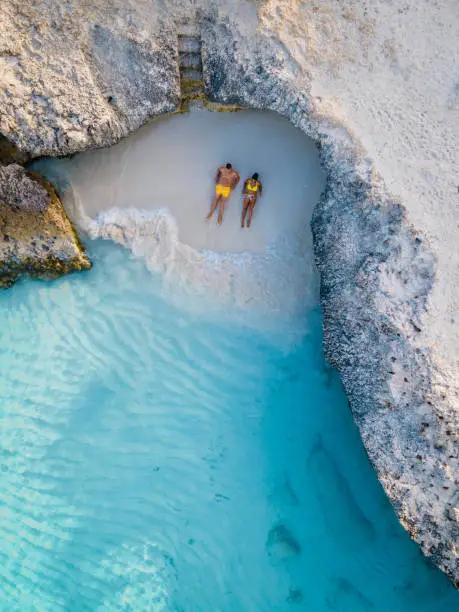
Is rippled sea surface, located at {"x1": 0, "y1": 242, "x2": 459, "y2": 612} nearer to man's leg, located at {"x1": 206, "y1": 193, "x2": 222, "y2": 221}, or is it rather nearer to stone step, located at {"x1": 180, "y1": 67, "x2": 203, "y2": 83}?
man's leg, located at {"x1": 206, "y1": 193, "x2": 222, "y2": 221}

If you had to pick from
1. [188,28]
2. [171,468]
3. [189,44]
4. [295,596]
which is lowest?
[295,596]

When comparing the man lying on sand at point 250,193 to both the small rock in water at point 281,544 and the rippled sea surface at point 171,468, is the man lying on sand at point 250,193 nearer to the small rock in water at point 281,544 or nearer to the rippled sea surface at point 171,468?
the rippled sea surface at point 171,468

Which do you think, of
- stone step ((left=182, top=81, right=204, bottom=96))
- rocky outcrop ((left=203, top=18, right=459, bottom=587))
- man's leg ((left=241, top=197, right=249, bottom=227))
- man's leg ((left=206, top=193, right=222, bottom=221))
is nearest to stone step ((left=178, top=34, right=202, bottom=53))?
rocky outcrop ((left=203, top=18, right=459, bottom=587))

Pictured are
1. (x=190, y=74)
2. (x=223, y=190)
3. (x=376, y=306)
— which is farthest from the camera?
→ (x=223, y=190)

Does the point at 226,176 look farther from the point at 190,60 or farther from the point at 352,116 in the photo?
the point at 352,116

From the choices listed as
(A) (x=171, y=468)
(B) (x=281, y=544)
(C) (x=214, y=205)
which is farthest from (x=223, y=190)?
(B) (x=281, y=544)

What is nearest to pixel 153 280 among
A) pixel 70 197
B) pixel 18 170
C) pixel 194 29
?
pixel 70 197

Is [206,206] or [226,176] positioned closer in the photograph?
[226,176]
